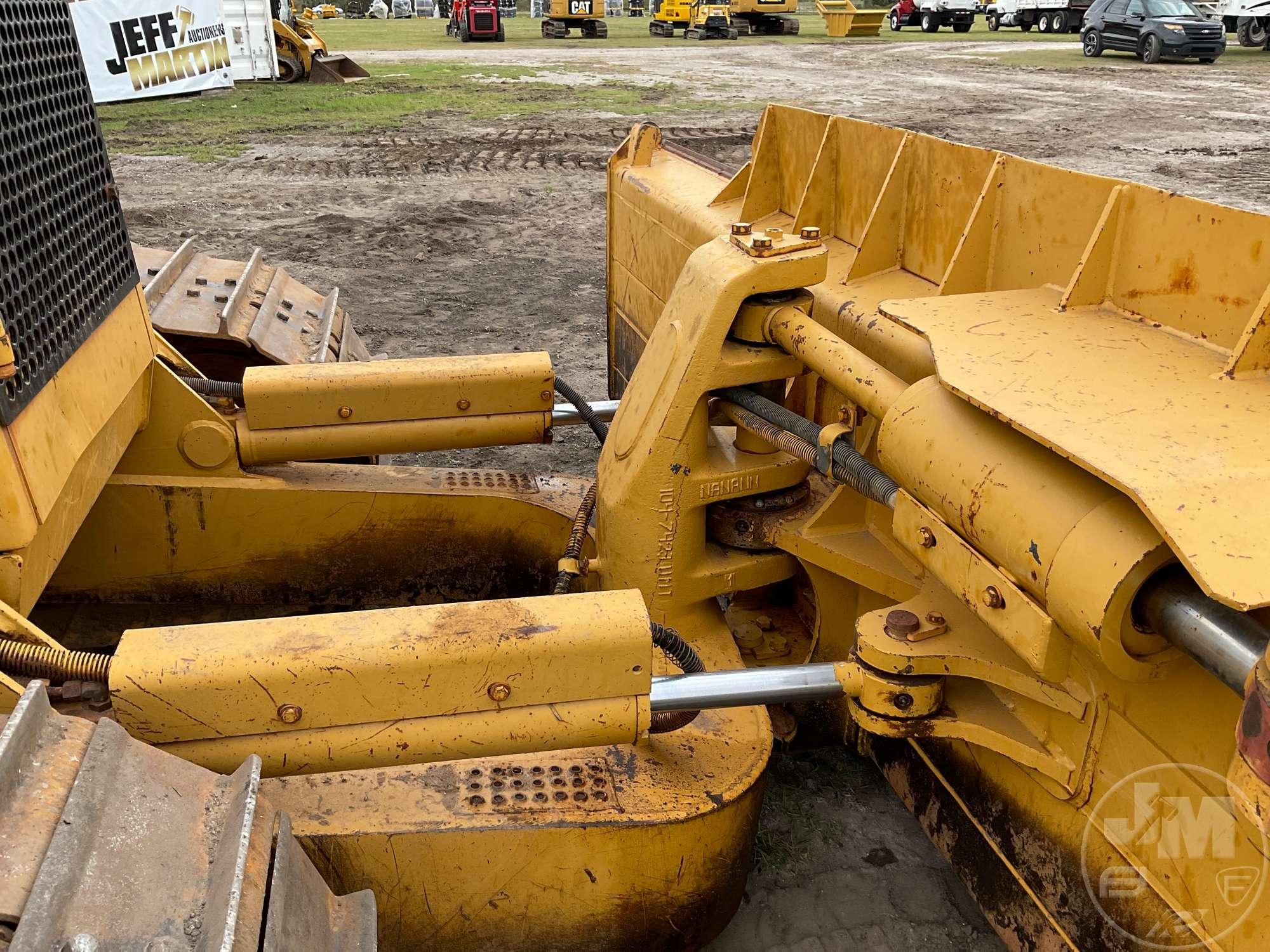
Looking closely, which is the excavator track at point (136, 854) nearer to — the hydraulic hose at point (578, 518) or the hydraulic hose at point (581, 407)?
the hydraulic hose at point (578, 518)

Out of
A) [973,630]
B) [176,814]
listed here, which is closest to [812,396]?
[973,630]

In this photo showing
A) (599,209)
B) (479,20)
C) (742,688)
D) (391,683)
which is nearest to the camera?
(391,683)

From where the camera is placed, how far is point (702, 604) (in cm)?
279

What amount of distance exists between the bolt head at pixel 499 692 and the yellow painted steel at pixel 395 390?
1.49 metres

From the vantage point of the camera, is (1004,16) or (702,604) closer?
(702,604)

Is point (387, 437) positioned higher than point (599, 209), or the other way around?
point (387, 437)

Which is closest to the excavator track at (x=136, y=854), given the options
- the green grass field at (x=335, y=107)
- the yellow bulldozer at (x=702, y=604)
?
the yellow bulldozer at (x=702, y=604)

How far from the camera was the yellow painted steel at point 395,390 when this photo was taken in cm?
309

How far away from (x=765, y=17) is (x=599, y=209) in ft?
77.2

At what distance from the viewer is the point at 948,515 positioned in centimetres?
182

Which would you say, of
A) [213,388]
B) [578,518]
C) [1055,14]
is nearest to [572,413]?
[578,518]

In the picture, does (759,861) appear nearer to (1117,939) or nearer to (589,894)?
(589,894)

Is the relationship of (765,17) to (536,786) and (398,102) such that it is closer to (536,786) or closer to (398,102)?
(398,102)

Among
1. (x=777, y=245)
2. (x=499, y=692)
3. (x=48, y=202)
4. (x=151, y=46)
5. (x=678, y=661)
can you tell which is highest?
(x=48, y=202)
